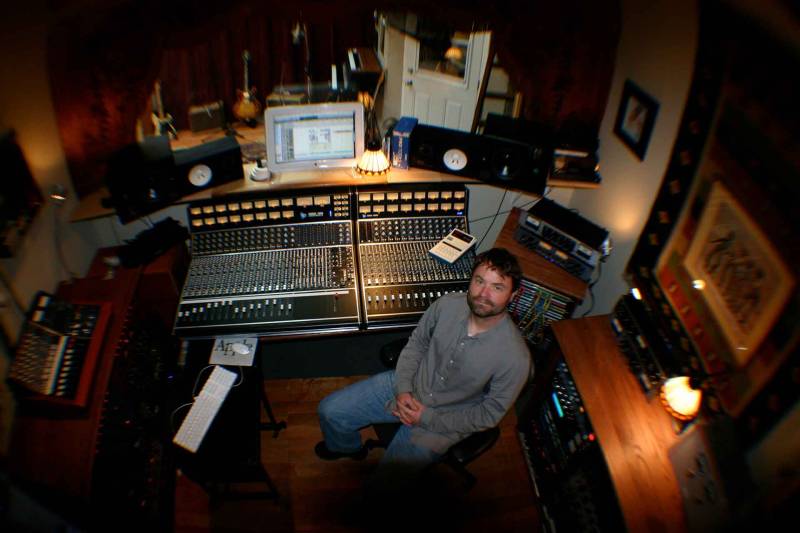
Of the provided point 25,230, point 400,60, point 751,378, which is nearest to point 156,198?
point 25,230

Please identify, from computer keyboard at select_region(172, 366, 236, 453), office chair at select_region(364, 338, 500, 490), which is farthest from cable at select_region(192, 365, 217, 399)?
office chair at select_region(364, 338, 500, 490)

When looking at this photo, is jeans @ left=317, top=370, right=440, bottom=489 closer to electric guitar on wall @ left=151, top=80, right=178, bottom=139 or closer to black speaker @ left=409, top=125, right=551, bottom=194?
black speaker @ left=409, top=125, right=551, bottom=194

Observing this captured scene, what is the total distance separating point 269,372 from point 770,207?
8.90 feet

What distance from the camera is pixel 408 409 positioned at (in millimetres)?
2154

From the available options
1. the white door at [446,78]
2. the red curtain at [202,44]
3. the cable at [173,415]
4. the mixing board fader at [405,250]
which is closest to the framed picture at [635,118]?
the red curtain at [202,44]

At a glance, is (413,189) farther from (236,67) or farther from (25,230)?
(236,67)

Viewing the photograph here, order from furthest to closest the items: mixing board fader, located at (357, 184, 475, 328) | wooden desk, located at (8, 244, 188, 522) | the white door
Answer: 1. the white door
2. mixing board fader, located at (357, 184, 475, 328)
3. wooden desk, located at (8, 244, 188, 522)

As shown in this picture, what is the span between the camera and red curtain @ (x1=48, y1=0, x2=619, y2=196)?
2121 millimetres

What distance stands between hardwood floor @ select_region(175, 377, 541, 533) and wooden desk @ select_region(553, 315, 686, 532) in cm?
95

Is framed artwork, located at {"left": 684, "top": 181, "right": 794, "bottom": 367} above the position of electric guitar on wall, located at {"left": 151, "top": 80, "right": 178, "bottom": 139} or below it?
above

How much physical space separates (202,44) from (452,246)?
67.7 inches

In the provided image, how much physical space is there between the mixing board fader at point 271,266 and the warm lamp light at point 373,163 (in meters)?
0.20

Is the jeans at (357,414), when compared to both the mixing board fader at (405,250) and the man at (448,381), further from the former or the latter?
the mixing board fader at (405,250)

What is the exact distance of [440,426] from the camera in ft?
6.94
